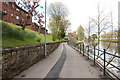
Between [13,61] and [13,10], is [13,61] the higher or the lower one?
the lower one

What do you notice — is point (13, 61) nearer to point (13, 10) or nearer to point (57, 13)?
point (13, 10)

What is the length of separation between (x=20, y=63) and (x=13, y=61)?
1.87 ft

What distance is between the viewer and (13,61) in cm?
374

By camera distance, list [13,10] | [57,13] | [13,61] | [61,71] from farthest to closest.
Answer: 1. [57,13]
2. [13,10]
3. [61,71]
4. [13,61]

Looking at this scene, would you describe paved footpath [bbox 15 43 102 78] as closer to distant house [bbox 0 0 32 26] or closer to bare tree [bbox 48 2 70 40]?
distant house [bbox 0 0 32 26]

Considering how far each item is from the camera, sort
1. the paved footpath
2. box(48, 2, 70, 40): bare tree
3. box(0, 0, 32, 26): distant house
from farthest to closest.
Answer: box(48, 2, 70, 40): bare tree
box(0, 0, 32, 26): distant house
the paved footpath

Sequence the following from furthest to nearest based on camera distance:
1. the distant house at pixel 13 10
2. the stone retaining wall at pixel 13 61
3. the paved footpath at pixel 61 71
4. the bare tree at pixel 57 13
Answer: the bare tree at pixel 57 13 < the distant house at pixel 13 10 < the paved footpath at pixel 61 71 < the stone retaining wall at pixel 13 61

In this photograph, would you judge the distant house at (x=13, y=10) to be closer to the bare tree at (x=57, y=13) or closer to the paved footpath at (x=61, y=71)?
the paved footpath at (x=61, y=71)

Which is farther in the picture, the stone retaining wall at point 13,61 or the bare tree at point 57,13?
the bare tree at point 57,13

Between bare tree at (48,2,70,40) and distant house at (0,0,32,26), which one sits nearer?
distant house at (0,0,32,26)

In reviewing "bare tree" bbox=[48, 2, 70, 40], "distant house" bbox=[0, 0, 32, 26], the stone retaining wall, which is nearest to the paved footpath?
the stone retaining wall

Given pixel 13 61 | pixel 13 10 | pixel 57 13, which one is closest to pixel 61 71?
pixel 13 61

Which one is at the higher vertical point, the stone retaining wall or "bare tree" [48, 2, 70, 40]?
"bare tree" [48, 2, 70, 40]

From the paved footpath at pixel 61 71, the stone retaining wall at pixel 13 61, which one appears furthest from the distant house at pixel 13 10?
the paved footpath at pixel 61 71
